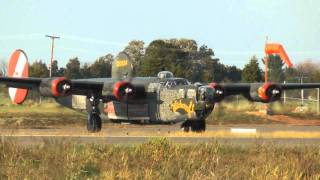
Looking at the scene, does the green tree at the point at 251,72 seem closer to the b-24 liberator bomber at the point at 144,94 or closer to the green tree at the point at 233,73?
the green tree at the point at 233,73

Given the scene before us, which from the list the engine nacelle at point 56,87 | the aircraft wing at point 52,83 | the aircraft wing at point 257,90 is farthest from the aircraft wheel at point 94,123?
the aircraft wing at point 257,90

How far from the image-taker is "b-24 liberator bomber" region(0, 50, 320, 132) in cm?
3198

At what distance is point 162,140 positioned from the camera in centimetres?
1675

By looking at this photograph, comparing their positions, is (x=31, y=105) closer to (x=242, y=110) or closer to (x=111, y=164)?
(x=242, y=110)

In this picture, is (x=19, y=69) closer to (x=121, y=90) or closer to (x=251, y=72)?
(x=121, y=90)

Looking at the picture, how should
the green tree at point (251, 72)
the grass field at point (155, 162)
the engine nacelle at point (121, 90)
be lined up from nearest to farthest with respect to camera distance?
the grass field at point (155, 162) < the engine nacelle at point (121, 90) < the green tree at point (251, 72)

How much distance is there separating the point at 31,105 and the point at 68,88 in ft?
142

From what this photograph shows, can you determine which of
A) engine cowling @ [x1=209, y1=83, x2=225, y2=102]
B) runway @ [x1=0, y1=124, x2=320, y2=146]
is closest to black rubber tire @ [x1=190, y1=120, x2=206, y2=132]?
runway @ [x1=0, y1=124, x2=320, y2=146]

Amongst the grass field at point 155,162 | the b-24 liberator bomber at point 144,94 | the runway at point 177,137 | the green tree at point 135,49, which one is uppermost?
the green tree at point 135,49

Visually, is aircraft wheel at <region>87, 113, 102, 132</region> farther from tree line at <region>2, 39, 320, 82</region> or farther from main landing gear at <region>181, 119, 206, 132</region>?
tree line at <region>2, 39, 320, 82</region>

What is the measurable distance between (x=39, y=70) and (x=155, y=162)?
310 ft

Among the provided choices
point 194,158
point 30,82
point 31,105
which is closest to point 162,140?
point 194,158

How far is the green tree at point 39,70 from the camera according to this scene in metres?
104

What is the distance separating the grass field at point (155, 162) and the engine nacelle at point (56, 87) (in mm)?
14777
